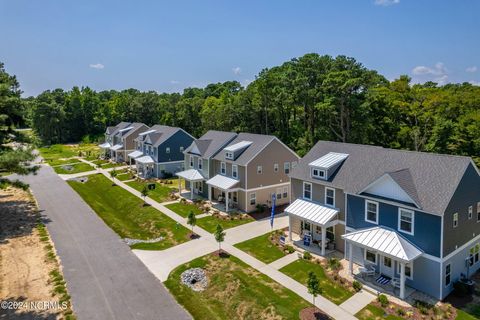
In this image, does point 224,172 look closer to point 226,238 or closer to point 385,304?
point 226,238

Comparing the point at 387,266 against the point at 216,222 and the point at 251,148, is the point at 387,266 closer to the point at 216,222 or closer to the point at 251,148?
the point at 216,222

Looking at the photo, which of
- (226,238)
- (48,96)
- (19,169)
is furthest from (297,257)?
(48,96)

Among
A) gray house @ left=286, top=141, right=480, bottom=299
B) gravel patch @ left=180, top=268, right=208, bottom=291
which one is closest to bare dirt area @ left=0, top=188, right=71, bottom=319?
gravel patch @ left=180, top=268, right=208, bottom=291

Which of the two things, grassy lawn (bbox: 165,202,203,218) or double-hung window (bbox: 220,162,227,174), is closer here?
grassy lawn (bbox: 165,202,203,218)

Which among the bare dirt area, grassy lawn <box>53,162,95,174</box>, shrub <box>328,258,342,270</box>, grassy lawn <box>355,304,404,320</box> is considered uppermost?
grassy lawn <box>53,162,95,174</box>

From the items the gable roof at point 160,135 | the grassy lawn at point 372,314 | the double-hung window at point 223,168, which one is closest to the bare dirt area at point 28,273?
the grassy lawn at point 372,314

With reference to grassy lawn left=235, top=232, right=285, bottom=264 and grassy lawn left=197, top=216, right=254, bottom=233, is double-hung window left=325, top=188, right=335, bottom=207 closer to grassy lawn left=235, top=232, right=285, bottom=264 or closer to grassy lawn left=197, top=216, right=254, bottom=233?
grassy lawn left=235, top=232, right=285, bottom=264

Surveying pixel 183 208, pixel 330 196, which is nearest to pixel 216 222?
pixel 183 208
